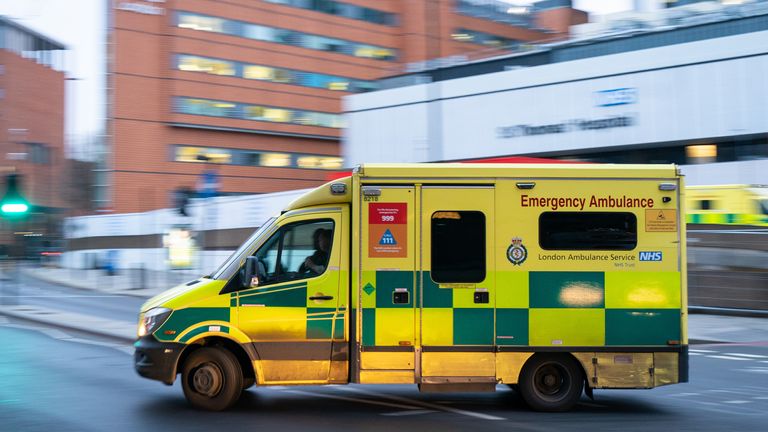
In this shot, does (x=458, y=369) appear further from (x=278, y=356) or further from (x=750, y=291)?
(x=750, y=291)

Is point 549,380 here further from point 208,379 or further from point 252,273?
point 208,379

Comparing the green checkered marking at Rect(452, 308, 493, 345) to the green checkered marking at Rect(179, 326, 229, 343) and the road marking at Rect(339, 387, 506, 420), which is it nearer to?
the road marking at Rect(339, 387, 506, 420)

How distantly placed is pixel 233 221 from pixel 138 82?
24.4 meters

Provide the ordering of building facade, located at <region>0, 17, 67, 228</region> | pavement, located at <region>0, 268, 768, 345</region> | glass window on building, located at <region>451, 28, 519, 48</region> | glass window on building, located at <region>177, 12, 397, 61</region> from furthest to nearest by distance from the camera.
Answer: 1. building facade, located at <region>0, 17, 67, 228</region>
2. glass window on building, located at <region>451, 28, 519, 48</region>
3. glass window on building, located at <region>177, 12, 397, 61</region>
4. pavement, located at <region>0, 268, 768, 345</region>

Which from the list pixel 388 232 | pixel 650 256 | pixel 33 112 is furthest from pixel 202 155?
pixel 650 256

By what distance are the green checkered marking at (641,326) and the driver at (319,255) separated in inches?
125

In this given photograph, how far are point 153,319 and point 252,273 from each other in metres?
1.20

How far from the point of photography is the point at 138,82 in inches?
2376

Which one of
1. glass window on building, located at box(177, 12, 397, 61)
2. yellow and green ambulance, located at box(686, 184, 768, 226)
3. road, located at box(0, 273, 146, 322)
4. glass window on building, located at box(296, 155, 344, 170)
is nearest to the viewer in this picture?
road, located at box(0, 273, 146, 322)

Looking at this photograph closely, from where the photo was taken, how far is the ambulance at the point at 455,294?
29.1 ft

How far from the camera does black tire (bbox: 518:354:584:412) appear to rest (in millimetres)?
9000

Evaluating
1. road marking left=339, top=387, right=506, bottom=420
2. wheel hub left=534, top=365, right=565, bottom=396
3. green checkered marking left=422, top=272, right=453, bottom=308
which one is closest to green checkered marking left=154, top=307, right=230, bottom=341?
green checkered marking left=422, top=272, right=453, bottom=308

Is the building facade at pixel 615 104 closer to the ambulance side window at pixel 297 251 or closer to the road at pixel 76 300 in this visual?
the road at pixel 76 300

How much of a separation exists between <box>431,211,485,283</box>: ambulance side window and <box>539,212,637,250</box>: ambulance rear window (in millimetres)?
723
